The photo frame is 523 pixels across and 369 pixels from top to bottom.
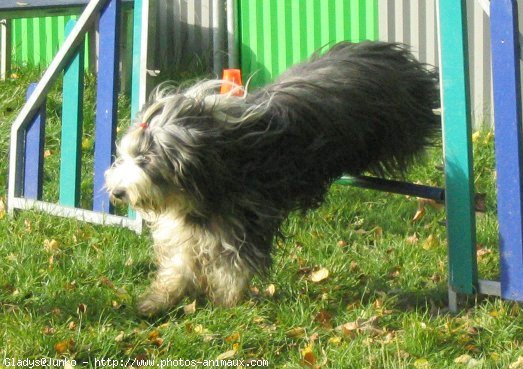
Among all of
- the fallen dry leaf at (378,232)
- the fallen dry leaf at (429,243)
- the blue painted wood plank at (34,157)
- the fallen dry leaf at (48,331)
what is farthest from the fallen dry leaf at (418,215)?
the fallen dry leaf at (48,331)

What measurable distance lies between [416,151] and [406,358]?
1.68 m

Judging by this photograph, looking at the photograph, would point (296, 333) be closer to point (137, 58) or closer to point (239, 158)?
point (239, 158)

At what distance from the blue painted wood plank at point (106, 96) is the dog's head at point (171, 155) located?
1.42 m

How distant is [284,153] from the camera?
469 centimetres

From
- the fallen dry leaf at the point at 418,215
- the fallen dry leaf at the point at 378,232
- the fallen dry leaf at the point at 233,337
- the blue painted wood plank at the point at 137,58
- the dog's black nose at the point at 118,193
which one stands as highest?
the blue painted wood plank at the point at 137,58

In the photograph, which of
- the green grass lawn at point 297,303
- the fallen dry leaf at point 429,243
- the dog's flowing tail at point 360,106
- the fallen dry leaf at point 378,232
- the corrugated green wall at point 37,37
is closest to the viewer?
the green grass lawn at point 297,303

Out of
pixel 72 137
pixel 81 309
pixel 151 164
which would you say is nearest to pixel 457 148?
pixel 151 164

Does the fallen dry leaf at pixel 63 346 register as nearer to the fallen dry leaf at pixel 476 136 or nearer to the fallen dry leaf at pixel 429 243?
the fallen dry leaf at pixel 429 243

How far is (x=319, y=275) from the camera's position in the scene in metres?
5.12

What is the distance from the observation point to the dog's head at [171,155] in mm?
4340

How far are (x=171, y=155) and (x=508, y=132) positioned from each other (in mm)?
1380

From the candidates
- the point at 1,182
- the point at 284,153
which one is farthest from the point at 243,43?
the point at 284,153

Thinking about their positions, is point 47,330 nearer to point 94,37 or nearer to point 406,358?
point 406,358

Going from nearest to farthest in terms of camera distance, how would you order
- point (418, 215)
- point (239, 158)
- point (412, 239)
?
point (239, 158) → point (412, 239) → point (418, 215)
